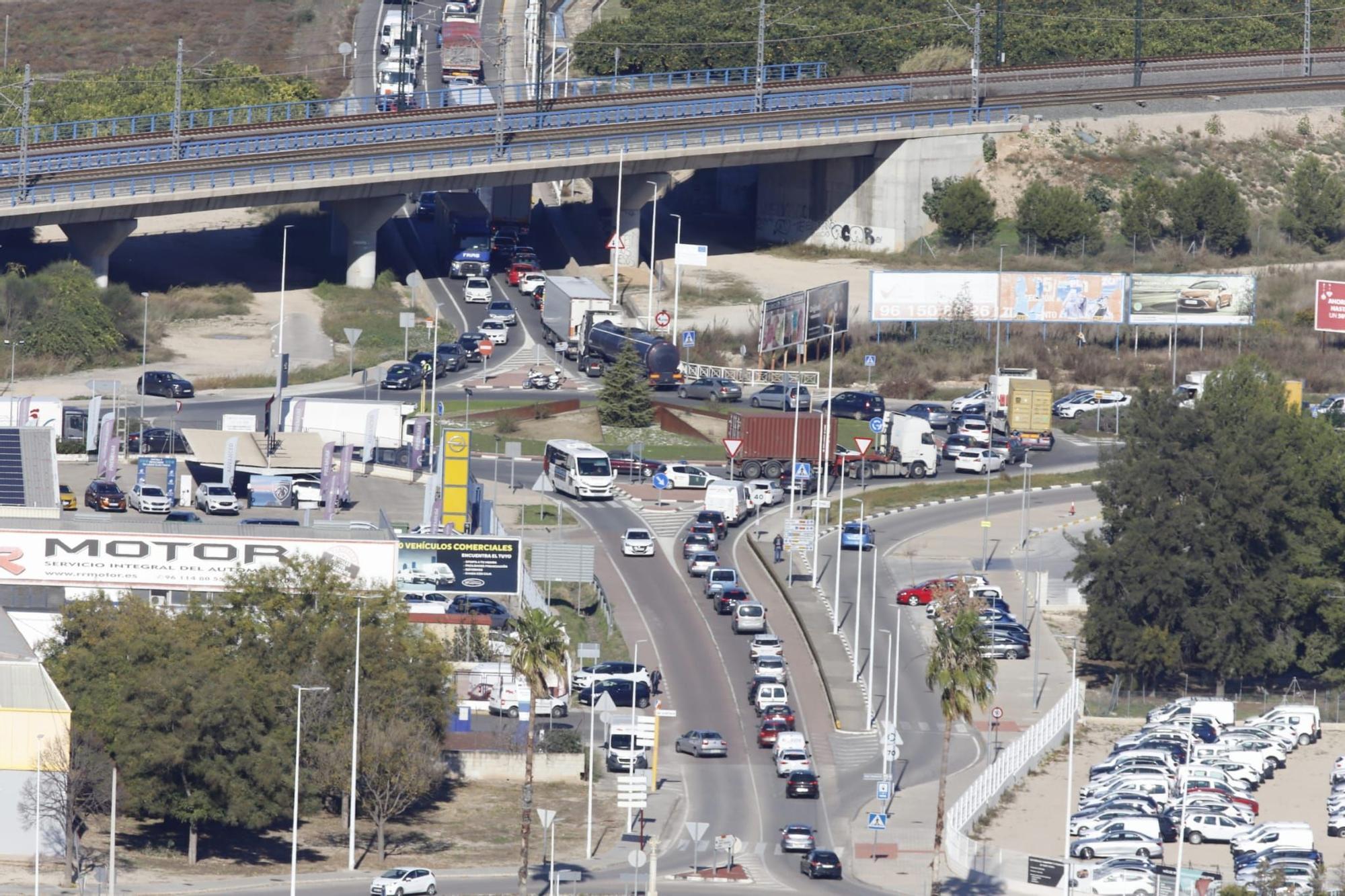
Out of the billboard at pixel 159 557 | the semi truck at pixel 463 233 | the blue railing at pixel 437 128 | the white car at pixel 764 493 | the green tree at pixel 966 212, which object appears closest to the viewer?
the billboard at pixel 159 557

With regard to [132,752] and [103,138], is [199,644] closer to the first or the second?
[132,752]

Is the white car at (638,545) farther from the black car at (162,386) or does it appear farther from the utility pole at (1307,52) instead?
the utility pole at (1307,52)

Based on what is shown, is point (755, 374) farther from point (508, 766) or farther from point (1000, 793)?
point (1000, 793)

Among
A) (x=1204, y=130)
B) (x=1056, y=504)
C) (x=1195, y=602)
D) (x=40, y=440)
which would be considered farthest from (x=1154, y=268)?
(x=40, y=440)

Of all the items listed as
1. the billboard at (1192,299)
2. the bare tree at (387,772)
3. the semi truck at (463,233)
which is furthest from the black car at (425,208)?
the bare tree at (387,772)

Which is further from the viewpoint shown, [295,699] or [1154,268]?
[1154,268]

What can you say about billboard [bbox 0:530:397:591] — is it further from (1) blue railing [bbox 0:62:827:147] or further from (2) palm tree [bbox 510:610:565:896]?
(1) blue railing [bbox 0:62:827:147]
